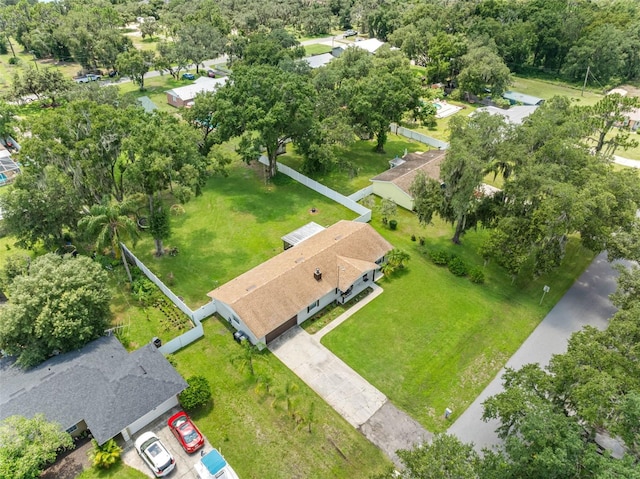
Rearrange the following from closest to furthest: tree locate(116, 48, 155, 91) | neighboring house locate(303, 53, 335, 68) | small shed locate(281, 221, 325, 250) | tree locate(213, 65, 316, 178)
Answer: small shed locate(281, 221, 325, 250) → tree locate(213, 65, 316, 178) → tree locate(116, 48, 155, 91) → neighboring house locate(303, 53, 335, 68)

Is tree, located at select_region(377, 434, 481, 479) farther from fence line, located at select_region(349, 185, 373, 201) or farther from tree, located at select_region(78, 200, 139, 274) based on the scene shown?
fence line, located at select_region(349, 185, 373, 201)

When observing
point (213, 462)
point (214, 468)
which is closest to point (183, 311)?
point (213, 462)

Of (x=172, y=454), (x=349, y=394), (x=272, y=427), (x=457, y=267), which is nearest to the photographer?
(x=172, y=454)

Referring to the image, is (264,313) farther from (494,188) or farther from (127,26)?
(127,26)

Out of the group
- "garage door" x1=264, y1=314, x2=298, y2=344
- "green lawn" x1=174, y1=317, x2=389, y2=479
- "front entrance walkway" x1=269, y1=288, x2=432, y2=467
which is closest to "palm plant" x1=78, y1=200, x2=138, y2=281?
"green lawn" x1=174, y1=317, x2=389, y2=479

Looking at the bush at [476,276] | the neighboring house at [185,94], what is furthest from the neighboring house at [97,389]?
the neighboring house at [185,94]

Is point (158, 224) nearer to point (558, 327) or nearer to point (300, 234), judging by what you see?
point (300, 234)

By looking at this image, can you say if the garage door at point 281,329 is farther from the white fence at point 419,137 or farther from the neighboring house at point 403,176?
the white fence at point 419,137
